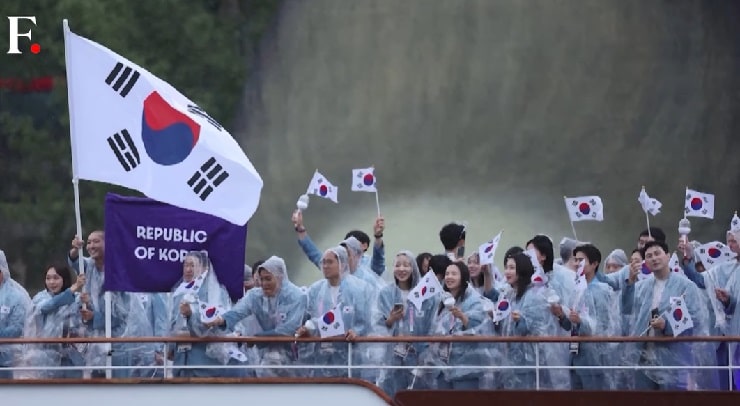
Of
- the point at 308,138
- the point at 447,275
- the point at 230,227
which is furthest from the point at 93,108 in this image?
the point at 308,138

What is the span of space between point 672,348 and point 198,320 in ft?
9.92

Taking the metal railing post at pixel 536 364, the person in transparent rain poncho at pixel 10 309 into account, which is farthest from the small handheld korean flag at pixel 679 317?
the person in transparent rain poncho at pixel 10 309

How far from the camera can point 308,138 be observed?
2103cm

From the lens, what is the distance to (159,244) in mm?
12102

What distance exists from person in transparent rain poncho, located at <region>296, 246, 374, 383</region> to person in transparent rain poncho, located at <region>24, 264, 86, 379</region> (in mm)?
1513

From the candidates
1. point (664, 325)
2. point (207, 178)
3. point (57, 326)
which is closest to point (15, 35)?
point (57, 326)

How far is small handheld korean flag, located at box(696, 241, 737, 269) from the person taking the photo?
42.4 ft

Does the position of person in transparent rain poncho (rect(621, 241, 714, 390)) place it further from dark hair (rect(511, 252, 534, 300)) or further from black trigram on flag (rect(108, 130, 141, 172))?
black trigram on flag (rect(108, 130, 141, 172))

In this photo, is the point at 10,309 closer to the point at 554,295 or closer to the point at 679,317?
the point at 554,295

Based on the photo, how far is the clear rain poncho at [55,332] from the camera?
1227cm

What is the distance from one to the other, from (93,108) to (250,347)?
185 centimetres

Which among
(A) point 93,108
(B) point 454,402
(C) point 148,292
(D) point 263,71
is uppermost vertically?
(D) point 263,71

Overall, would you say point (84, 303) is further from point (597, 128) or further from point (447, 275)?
point (597, 128)

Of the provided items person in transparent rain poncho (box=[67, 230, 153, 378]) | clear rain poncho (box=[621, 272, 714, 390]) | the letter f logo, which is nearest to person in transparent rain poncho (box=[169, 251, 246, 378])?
person in transparent rain poncho (box=[67, 230, 153, 378])
